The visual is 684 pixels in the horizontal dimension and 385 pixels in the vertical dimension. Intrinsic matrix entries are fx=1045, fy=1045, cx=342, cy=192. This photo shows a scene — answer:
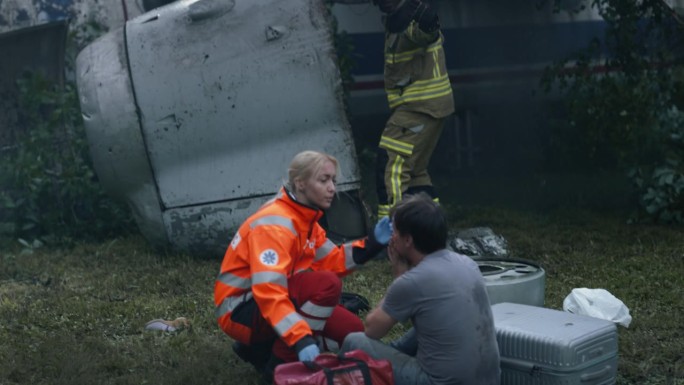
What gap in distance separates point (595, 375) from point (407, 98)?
286cm

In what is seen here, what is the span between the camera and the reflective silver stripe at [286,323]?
12.1ft

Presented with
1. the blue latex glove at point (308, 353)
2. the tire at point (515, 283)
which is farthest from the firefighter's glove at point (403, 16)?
the blue latex glove at point (308, 353)

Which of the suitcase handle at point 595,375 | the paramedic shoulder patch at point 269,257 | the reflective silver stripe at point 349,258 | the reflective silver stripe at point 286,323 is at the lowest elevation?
the suitcase handle at point 595,375

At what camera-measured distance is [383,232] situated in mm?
4008

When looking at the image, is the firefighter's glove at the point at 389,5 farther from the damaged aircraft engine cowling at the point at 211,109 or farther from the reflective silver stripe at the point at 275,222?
the reflective silver stripe at the point at 275,222

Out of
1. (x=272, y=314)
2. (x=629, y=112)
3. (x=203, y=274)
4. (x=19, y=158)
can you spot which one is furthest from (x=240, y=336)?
(x=629, y=112)

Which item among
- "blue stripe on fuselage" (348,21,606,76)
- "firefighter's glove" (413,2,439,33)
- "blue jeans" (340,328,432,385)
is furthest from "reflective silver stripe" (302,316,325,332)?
"blue stripe on fuselage" (348,21,606,76)

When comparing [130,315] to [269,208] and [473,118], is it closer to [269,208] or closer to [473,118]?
[269,208]

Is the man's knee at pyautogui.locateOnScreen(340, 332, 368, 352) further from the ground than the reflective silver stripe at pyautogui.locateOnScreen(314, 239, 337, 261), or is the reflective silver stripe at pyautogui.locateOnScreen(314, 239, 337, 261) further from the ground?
the reflective silver stripe at pyautogui.locateOnScreen(314, 239, 337, 261)

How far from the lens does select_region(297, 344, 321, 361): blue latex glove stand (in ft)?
11.9

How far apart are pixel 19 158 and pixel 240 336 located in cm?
371

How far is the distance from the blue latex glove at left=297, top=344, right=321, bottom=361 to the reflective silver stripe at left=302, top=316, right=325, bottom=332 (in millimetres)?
354

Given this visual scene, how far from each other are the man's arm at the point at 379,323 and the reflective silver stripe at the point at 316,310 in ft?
1.14

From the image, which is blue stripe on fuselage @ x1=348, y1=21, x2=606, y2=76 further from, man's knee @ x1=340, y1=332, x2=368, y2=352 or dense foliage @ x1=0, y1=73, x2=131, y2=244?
man's knee @ x1=340, y1=332, x2=368, y2=352
